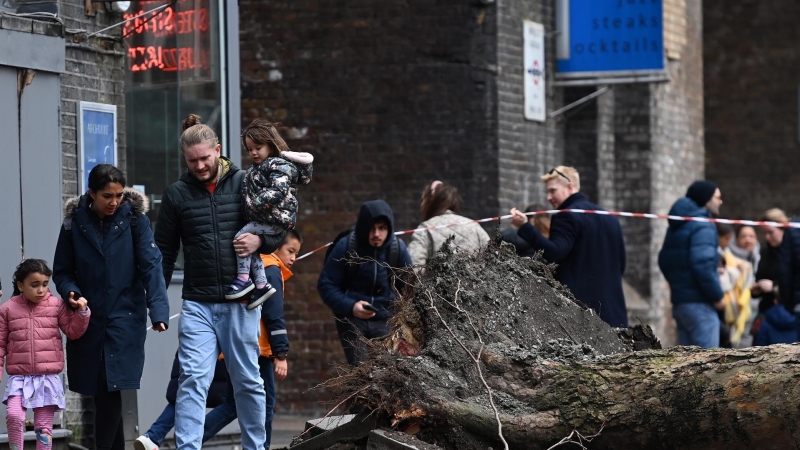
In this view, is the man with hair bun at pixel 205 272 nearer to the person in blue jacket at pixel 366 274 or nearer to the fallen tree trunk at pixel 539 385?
the fallen tree trunk at pixel 539 385

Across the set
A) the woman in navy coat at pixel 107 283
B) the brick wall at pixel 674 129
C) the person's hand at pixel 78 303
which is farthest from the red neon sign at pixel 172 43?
the brick wall at pixel 674 129

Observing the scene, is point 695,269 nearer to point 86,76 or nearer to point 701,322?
point 701,322

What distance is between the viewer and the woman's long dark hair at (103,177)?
7.57 meters

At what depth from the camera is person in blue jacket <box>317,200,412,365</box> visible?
30.3ft

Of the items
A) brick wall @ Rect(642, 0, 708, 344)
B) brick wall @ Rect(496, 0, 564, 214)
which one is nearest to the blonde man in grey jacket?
brick wall @ Rect(496, 0, 564, 214)

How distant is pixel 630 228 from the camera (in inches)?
591

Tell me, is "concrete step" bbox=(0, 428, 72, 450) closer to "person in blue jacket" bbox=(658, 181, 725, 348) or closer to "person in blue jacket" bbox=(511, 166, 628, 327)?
"person in blue jacket" bbox=(511, 166, 628, 327)

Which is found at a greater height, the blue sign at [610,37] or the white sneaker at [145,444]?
the blue sign at [610,37]

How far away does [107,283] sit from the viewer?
7664mm

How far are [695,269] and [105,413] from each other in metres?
5.24

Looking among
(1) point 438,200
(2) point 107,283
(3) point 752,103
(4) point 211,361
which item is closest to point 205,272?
(4) point 211,361

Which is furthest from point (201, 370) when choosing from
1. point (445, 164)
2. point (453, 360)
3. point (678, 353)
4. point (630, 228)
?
point (630, 228)

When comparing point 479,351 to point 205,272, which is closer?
point 479,351

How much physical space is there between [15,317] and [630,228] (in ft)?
28.2
